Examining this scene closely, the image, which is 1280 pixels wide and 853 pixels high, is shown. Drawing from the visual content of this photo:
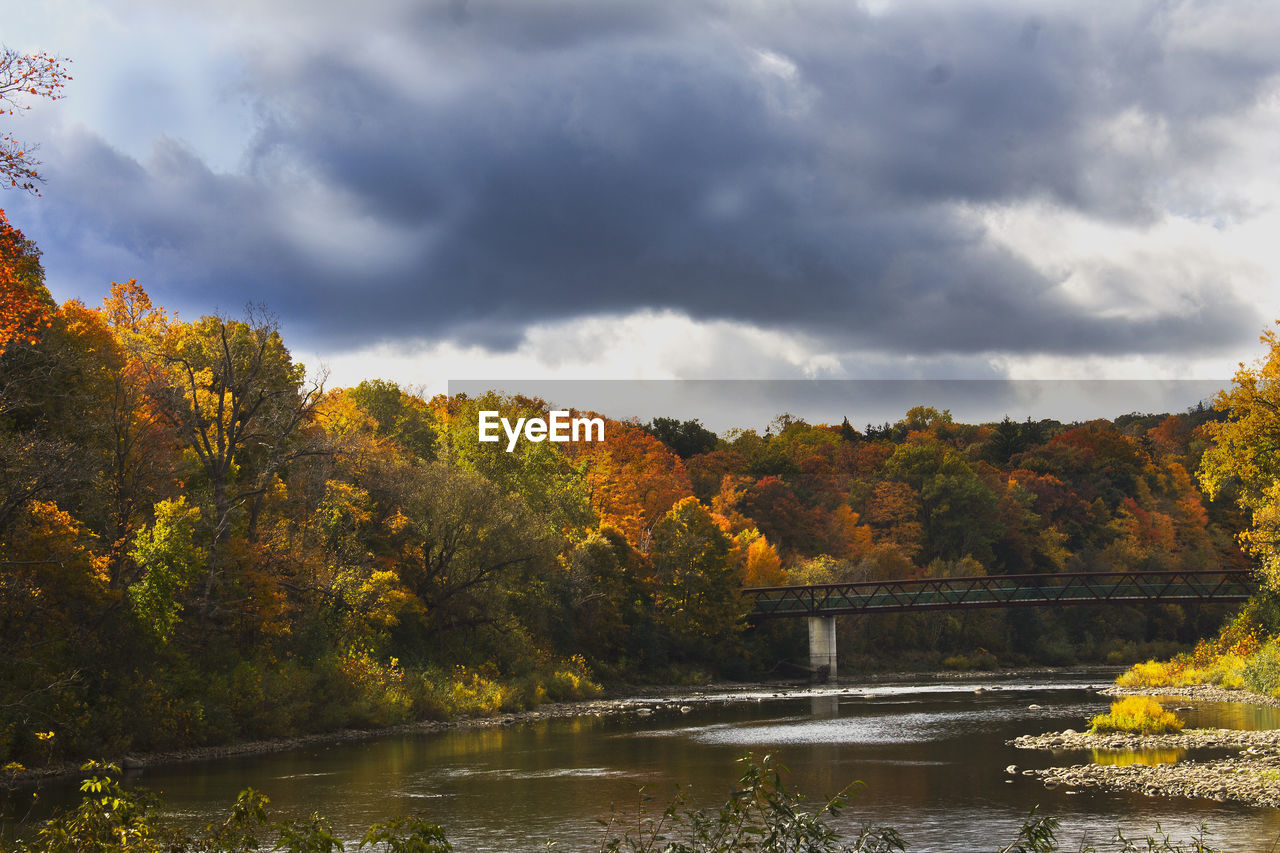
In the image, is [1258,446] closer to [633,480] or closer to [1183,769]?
[1183,769]

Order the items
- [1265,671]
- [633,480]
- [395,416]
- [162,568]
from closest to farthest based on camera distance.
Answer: [162,568]
[1265,671]
[395,416]
[633,480]

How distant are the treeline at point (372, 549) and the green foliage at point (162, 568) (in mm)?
111

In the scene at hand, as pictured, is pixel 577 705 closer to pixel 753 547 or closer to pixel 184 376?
pixel 184 376

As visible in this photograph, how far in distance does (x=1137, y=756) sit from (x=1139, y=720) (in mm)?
5280

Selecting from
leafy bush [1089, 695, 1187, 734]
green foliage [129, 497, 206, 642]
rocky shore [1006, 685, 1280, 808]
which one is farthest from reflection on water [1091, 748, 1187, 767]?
green foliage [129, 497, 206, 642]

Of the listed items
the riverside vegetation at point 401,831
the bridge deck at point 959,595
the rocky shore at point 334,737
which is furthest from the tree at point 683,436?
the riverside vegetation at point 401,831

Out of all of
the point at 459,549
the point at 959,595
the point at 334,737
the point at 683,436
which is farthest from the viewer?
the point at 683,436

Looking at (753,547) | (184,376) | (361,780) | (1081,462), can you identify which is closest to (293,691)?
(361,780)

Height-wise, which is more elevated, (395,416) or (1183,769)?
(395,416)

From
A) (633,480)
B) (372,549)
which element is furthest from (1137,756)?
(633,480)

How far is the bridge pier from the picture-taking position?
261 ft

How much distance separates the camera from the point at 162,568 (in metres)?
37.0

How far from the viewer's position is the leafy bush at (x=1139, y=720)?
37.5 m

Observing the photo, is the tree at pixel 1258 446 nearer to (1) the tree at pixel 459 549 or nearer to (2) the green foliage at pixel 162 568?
(1) the tree at pixel 459 549
